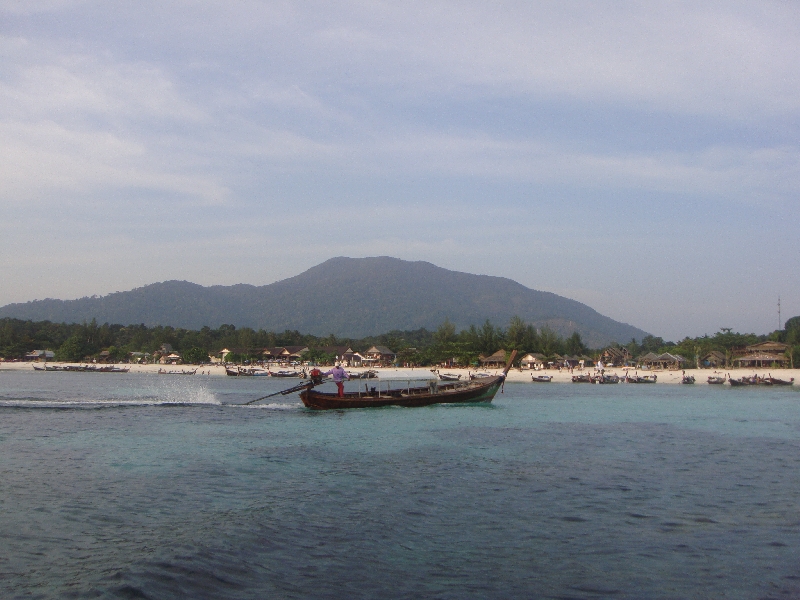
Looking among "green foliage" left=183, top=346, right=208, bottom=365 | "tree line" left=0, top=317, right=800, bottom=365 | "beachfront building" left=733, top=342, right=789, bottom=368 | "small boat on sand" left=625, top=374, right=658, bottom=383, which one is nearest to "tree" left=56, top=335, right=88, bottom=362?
"tree line" left=0, top=317, right=800, bottom=365

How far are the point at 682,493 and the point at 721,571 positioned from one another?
5439 mm

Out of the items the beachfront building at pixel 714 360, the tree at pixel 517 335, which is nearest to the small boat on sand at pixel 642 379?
the beachfront building at pixel 714 360

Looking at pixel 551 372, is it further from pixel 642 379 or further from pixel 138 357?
pixel 138 357

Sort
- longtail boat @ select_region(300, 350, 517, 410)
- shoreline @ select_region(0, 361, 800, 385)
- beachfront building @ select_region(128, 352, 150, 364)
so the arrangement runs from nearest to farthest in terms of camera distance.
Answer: longtail boat @ select_region(300, 350, 517, 410) < shoreline @ select_region(0, 361, 800, 385) < beachfront building @ select_region(128, 352, 150, 364)

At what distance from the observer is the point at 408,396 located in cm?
3759

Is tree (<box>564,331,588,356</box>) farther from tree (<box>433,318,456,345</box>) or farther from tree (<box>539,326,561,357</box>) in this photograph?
tree (<box>433,318,456,345</box>)

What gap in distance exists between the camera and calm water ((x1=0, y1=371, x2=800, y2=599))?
895 cm

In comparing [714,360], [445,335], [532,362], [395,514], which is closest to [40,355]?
[445,335]

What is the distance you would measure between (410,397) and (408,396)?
130mm

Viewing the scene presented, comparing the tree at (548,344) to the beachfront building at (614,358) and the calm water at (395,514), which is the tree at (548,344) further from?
the calm water at (395,514)

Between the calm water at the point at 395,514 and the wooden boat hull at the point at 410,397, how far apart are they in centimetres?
1030

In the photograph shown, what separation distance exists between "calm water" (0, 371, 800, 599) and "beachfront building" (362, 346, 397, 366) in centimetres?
10749

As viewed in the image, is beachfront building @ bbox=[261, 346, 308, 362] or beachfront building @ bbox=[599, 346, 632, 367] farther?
beachfront building @ bbox=[261, 346, 308, 362]

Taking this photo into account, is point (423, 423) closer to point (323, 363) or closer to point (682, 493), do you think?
point (682, 493)
